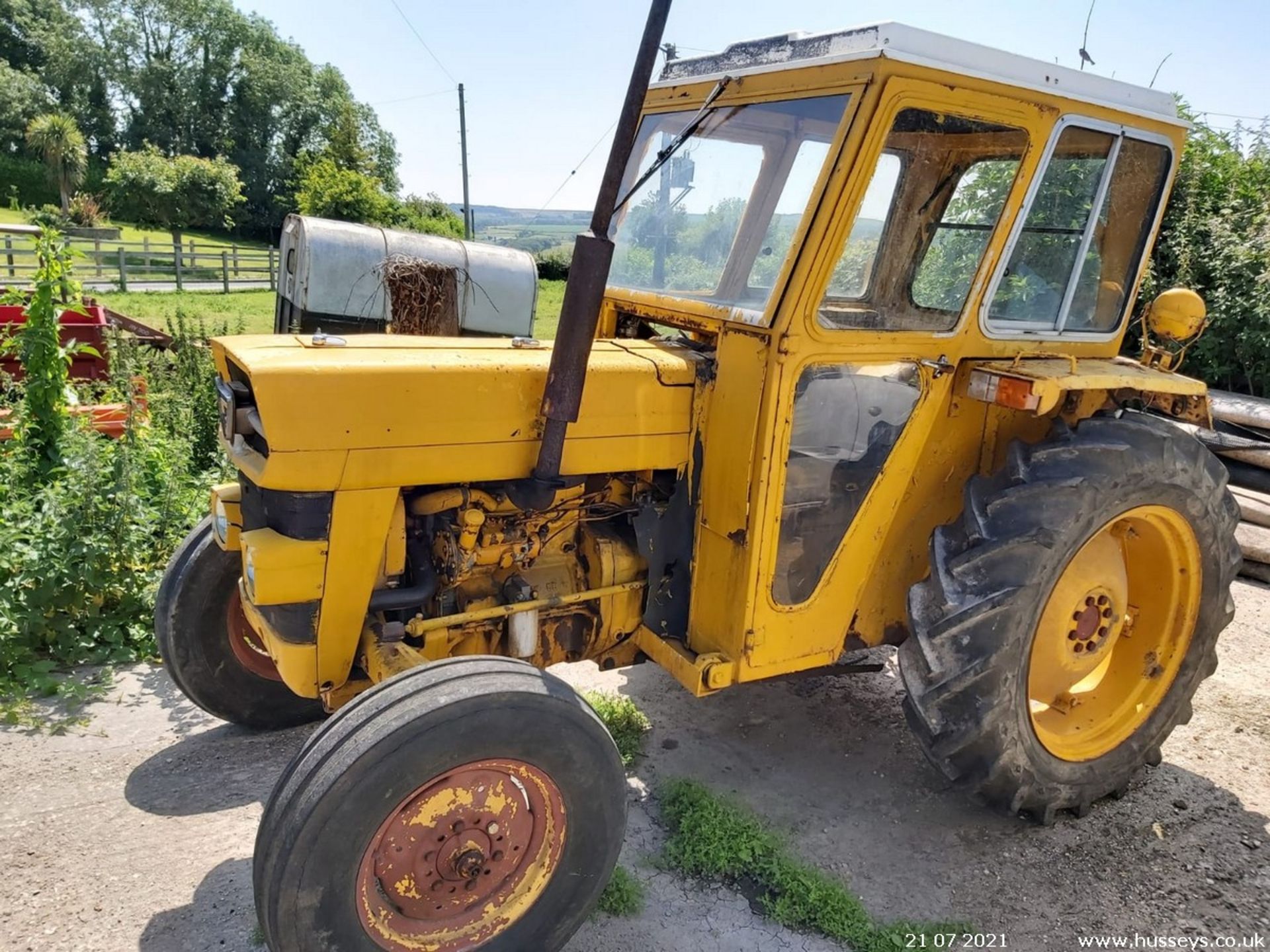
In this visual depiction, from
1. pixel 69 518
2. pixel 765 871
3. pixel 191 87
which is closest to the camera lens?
pixel 765 871

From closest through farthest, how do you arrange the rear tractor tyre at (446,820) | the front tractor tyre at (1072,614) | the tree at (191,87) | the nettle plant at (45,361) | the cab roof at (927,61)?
Result: the rear tractor tyre at (446,820) < the cab roof at (927,61) < the front tractor tyre at (1072,614) < the nettle plant at (45,361) < the tree at (191,87)

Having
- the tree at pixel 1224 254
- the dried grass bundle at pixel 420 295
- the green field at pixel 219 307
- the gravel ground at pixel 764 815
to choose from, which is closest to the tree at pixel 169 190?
the green field at pixel 219 307

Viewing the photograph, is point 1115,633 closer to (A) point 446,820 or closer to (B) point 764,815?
(B) point 764,815

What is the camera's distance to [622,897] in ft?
9.15

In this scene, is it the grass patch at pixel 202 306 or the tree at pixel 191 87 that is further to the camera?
the tree at pixel 191 87

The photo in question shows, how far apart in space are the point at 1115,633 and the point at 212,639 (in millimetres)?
3463

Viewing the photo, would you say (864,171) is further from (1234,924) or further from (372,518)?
(1234,924)

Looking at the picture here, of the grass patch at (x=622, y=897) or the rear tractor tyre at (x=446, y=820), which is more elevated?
the rear tractor tyre at (x=446, y=820)

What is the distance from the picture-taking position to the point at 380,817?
221cm

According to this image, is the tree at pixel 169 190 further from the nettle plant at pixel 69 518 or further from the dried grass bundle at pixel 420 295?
the dried grass bundle at pixel 420 295

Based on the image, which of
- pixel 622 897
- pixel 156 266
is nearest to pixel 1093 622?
pixel 622 897

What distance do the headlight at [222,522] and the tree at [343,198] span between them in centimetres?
2376

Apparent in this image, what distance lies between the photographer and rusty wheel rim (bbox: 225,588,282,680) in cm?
343

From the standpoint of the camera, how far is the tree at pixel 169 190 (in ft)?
100
